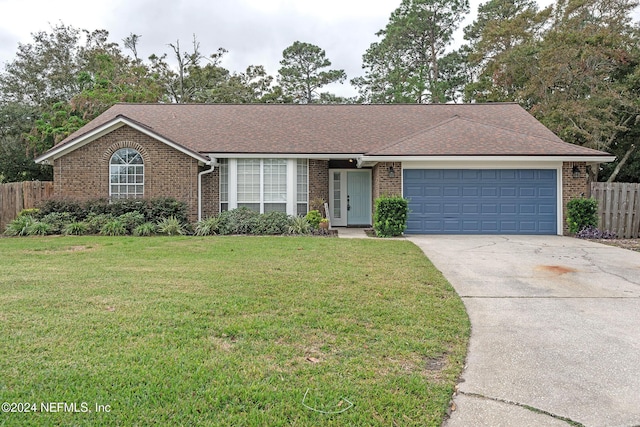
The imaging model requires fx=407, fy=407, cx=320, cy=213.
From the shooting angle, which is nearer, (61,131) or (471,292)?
(471,292)

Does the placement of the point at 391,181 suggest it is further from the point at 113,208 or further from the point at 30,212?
the point at 30,212

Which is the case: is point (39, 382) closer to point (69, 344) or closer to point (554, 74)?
point (69, 344)

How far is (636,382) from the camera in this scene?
3312mm

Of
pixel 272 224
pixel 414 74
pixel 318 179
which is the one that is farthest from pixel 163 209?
pixel 414 74

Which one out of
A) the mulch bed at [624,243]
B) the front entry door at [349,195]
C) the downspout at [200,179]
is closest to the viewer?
the mulch bed at [624,243]

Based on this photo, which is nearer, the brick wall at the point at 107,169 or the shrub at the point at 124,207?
the shrub at the point at 124,207

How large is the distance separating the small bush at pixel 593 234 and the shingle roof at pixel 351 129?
7.71 feet

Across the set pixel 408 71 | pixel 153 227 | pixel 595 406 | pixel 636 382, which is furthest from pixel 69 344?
pixel 408 71

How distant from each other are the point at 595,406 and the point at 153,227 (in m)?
12.1

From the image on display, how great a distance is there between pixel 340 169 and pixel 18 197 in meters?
11.4

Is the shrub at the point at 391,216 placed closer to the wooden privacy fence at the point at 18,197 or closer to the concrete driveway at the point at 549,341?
the concrete driveway at the point at 549,341

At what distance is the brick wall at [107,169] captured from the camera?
1382 cm

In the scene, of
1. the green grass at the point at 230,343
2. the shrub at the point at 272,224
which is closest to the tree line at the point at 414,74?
the shrub at the point at 272,224

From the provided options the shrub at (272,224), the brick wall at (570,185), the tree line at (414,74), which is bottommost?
the shrub at (272,224)
